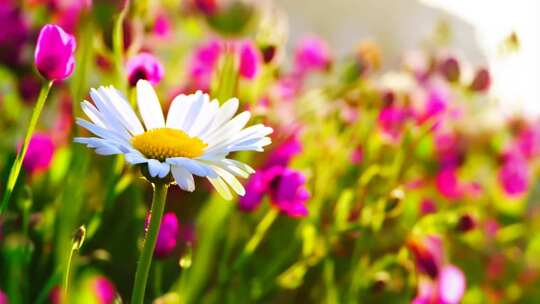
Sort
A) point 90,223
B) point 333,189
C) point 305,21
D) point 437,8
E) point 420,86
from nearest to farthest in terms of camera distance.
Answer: point 90,223 → point 333,189 → point 420,86 → point 305,21 → point 437,8

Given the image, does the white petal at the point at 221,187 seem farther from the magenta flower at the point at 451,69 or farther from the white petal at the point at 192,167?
the magenta flower at the point at 451,69

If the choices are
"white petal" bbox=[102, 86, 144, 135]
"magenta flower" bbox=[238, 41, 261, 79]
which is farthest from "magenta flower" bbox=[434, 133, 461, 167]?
"white petal" bbox=[102, 86, 144, 135]

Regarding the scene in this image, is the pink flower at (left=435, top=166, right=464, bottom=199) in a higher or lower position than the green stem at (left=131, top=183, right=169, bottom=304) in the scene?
lower

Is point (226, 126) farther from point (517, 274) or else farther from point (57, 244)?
point (517, 274)

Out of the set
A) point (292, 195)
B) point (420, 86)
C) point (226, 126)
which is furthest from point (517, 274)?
point (226, 126)

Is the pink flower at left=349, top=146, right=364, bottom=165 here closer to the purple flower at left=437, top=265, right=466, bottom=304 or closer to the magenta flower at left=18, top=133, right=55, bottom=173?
the purple flower at left=437, top=265, right=466, bottom=304

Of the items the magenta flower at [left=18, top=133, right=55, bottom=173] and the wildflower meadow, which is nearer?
the wildflower meadow
